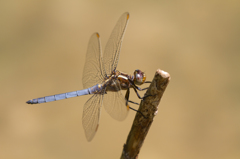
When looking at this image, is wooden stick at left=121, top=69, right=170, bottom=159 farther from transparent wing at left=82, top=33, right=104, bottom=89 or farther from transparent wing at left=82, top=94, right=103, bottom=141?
transparent wing at left=82, top=33, right=104, bottom=89

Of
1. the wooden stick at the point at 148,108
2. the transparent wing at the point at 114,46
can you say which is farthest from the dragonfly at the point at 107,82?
the wooden stick at the point at 148,108

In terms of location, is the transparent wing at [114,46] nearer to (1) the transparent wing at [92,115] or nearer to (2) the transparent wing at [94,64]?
(2) the transparent wing at [94,64]

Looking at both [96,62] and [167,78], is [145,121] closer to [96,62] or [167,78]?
[167,78]

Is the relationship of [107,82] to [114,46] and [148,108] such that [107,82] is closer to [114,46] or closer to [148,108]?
[114,46]

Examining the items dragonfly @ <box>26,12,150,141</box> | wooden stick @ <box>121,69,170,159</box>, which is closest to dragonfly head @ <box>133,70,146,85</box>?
dragonfly @ <box>26,12,150,141</box>

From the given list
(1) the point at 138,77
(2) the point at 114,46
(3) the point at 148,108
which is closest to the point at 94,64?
(2) the point at 114,46

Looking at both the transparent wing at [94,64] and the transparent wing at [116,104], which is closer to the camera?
the transparent wing at [116,104]

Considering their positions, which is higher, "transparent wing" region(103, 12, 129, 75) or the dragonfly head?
"transparent wing" region(103, 12, 129, 75)

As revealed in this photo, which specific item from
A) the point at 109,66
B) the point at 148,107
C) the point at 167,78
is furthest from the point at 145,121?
the point at 109,66
